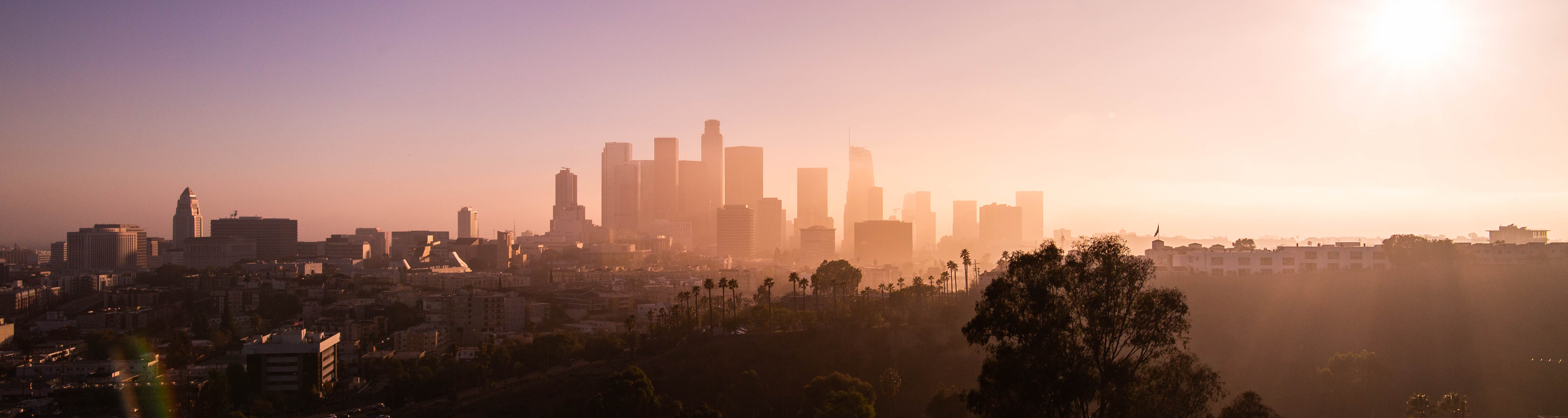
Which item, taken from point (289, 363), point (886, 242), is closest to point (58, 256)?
point (289, 363)

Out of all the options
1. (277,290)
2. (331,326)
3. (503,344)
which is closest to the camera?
(503,344)

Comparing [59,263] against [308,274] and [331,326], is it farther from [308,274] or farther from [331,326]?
[331,326]

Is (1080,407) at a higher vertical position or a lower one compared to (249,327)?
higher

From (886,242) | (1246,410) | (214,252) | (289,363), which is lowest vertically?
(289,363)

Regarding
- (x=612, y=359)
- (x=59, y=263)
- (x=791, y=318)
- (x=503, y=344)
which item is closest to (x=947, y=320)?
(x=791, y=318)

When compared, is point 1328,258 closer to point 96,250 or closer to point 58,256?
point 96,250

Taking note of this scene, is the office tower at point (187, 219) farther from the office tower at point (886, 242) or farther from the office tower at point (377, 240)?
the office tower at point (886, 242)
